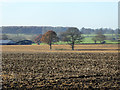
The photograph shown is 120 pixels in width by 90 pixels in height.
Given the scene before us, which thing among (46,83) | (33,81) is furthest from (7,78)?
(46,83)

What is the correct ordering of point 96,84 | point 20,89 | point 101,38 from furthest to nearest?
point 101,38 → point 96,84 → point 20,89

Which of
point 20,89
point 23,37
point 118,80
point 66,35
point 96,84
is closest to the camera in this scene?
point 20,89

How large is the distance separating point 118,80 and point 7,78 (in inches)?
306

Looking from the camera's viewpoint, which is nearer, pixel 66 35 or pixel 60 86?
pixel 60 86

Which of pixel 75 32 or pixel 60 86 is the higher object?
pixel 75 32

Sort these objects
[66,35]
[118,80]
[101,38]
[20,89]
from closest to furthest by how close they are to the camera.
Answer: [20,89] → [118,80] → [66,35] → [101,38]

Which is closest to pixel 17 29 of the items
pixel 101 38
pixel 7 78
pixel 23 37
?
pixel 23 37

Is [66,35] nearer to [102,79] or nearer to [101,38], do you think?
[101,38]

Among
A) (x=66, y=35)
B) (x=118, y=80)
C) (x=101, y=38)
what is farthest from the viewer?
(x=101, y=38)

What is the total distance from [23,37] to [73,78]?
93738mm

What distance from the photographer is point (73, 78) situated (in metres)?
16.8

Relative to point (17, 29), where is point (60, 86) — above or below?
below

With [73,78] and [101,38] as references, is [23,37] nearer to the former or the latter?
[101,38]

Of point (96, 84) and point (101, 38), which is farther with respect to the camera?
point (101, 38)
